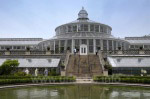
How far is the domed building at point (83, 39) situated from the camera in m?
46.1

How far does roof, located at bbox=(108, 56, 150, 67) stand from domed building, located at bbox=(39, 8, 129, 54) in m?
7.45

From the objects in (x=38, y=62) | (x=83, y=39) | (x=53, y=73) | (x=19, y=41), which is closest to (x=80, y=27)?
(x=83, y=39)

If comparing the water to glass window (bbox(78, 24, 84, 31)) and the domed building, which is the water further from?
glass window (bbox(78, 24, 84, 31))

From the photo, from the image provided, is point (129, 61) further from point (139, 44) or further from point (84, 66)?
point (139, 44)

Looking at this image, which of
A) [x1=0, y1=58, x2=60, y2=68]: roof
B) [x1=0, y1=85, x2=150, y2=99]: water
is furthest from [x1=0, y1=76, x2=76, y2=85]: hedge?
[x1=0, y1=58, x2=60, y2=68]: roof

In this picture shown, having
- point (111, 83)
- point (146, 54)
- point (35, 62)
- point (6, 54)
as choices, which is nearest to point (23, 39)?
point (6, 54)

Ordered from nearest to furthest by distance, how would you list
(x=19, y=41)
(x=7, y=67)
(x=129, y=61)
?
(x=7, y=67) → (x=129, y=61) → (x=19, y=41)

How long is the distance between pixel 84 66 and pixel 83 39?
13.5 m

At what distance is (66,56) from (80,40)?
10.1m

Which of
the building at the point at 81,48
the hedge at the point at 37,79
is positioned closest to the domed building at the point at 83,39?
the building at the point at 81,48

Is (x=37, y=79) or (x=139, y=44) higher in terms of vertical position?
(x=139, y=44)

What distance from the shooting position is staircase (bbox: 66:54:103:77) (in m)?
31.5

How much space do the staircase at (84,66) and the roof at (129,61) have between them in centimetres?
270

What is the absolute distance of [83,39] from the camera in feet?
152
